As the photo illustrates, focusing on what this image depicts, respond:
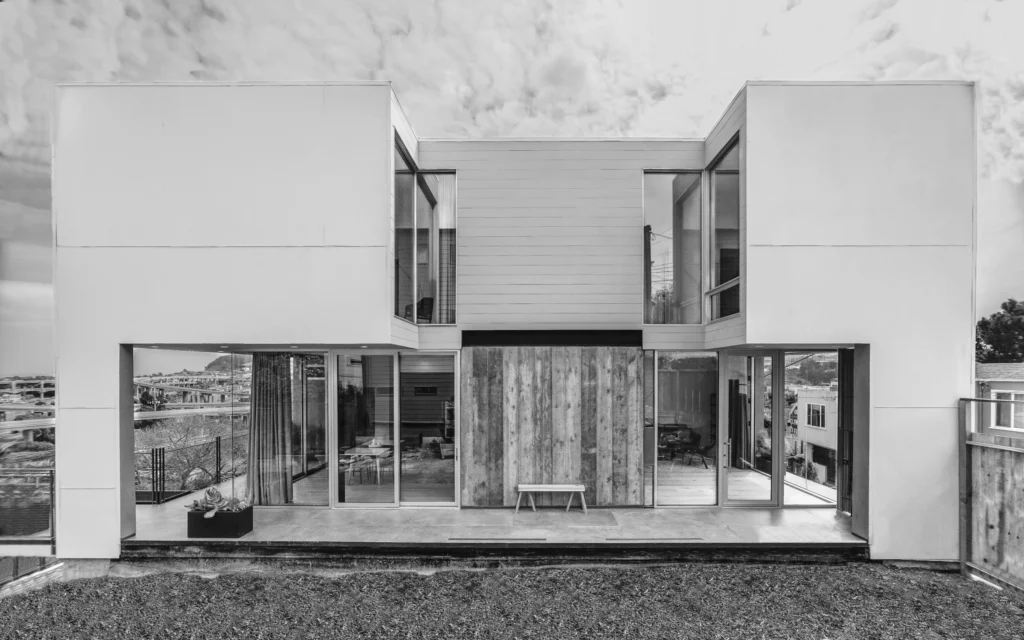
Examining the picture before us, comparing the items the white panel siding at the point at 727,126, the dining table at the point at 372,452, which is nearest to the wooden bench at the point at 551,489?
the dining table at the point at 372,452

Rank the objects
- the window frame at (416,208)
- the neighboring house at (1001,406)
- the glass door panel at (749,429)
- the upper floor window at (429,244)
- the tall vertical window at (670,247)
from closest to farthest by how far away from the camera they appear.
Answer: the neighboring house at (1001,406), the window frame at (416,208), the upper floor window at (429,244), the glass door panel at (749,429), the tall vertical window at (670,247)

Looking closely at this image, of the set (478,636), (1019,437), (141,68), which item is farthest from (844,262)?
(141,68)

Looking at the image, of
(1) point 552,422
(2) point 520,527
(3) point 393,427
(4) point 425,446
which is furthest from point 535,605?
(3) point 393,427

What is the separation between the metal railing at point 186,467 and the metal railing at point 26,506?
1055 millimetres

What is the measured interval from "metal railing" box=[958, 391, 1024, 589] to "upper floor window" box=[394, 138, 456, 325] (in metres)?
6.59

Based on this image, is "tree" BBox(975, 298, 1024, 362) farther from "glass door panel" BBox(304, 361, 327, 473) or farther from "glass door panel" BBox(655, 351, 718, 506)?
"glass door panel" BBox(304, 361, 327, 473)

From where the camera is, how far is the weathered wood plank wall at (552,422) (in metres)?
7.46

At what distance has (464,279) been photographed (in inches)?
301

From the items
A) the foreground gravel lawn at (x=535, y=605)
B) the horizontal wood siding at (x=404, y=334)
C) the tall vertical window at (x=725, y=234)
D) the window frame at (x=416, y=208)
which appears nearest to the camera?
A: the foreground gravel lawn at (x=535, y=605)

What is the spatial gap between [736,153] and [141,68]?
105 ft

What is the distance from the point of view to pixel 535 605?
4930mm

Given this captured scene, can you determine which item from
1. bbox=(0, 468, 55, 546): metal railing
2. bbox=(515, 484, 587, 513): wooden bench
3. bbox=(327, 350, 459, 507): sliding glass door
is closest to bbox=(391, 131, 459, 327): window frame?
bbox=(327, 350, 459, 507): sliding glass door

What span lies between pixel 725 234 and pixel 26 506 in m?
9.90

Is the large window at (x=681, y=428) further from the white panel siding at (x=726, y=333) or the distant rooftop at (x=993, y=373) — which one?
the distant rooftop at (x=993, y=373)
